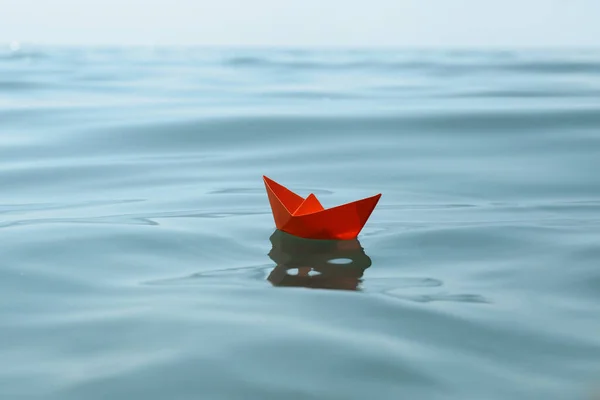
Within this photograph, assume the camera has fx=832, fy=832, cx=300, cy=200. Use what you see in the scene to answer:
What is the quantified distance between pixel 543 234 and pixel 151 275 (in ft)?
4.60

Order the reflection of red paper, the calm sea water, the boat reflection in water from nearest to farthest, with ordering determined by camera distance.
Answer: the calm sea water, the boat reflection in water, the reflection of red paper

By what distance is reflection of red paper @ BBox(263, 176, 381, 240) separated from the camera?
270 cm

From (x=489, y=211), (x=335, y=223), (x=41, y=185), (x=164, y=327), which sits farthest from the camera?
(x=41, y=185)

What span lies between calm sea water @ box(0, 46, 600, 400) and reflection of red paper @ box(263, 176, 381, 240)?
0.16ft

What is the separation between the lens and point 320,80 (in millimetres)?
11273

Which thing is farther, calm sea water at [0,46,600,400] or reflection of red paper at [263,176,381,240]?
reflection of red paper at [263,176,381,240]

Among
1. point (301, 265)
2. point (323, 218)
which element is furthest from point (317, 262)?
point (323, 218)

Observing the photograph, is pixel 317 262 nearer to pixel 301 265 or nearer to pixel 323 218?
pixel 301 265

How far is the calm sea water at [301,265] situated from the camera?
1.79 metres

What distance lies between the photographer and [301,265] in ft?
8.45

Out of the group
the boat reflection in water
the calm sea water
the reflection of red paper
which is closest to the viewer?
the calm sea water

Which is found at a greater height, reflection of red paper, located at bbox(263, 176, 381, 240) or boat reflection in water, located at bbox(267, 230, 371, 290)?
reflection of red paper, located at bbox(263, 176, 381, 240)

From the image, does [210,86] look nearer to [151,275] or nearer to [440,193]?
[440,193]

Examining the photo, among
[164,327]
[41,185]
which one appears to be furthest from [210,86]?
[164,327]
